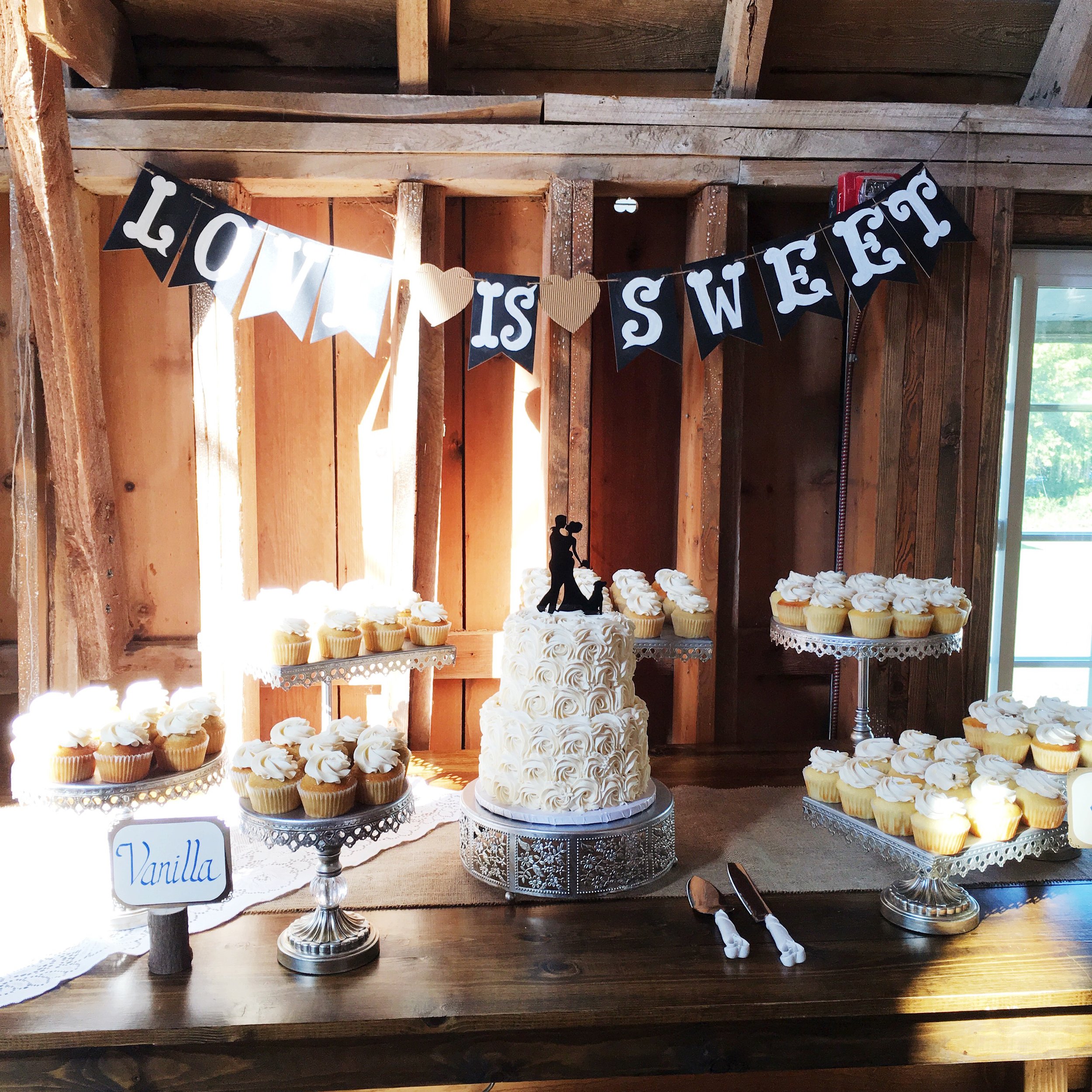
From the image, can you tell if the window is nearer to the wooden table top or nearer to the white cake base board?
the wooden table top

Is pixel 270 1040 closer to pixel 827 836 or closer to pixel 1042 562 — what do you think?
pixel 827 836

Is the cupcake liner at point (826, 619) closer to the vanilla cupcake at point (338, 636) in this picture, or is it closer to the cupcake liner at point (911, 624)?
Answer: the cupcake liner at point (911, 624)

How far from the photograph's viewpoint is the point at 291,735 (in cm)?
168

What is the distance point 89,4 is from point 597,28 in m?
1.31

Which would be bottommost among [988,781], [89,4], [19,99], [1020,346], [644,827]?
Result: [644,827]

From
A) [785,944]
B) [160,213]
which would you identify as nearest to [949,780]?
[785,944]

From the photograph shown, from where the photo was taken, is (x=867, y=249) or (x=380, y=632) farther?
(x=867, y=249)

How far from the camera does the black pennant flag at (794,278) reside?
98.3 inches

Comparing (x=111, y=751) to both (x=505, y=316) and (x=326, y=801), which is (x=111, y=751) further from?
(x=505, y=316)

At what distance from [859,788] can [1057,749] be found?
17.5 inches

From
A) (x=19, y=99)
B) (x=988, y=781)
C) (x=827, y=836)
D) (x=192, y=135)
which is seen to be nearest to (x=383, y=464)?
(x=192, y=135)

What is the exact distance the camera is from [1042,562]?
2945 millimetres

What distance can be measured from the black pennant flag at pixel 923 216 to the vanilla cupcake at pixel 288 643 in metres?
1.87

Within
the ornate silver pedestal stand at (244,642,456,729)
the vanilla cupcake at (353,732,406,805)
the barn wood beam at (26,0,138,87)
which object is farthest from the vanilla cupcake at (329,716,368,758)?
the barn wood beam at (26,0,138,87)
